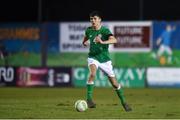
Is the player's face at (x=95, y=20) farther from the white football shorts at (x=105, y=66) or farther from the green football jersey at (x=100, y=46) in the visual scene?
the white football shorts at (x=105, y=66)

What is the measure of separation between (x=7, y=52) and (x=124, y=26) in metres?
6.36

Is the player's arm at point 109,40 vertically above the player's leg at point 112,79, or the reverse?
the player's arm at point 109,40

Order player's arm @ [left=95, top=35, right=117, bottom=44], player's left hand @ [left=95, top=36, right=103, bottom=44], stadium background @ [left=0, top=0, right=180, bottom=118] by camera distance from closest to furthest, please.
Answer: player's arm @ [left=95, top=35, right=117, bottom=44]
player's left hand @ [left=95, top=36, right=103, bottom=44]
stadium background @ [left=0, top=0, right=180, bottom=118]

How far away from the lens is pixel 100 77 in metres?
34.3

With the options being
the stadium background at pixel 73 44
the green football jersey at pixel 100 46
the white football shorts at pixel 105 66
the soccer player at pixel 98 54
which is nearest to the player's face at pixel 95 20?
the soccer player at pixel 98 54

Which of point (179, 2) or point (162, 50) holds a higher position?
point (179, 2)

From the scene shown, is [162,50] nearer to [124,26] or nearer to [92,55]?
[124,26]

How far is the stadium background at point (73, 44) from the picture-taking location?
3428 centimetres

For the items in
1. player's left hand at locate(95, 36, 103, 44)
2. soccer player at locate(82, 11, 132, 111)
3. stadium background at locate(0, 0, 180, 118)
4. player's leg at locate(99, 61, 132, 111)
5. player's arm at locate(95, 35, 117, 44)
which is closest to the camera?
player's arm at locate(95, 35, 117, 44)

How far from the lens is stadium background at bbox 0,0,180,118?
→ 34.3 meters

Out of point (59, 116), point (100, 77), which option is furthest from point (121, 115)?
point (100, 77)

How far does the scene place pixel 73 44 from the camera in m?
37.3

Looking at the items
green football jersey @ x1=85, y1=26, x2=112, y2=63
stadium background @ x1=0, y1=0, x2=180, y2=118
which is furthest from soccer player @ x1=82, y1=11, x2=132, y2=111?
stadium background @ x1=0, y1=0, x2=180, y2=118

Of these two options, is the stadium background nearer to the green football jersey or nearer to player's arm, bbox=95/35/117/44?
the green football jersey
